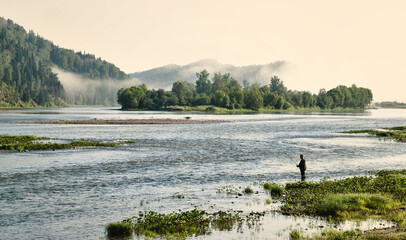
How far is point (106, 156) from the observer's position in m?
62.6

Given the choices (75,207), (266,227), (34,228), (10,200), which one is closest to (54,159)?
(10,200)

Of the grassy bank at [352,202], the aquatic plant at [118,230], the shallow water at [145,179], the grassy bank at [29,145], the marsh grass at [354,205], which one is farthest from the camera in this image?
the grassy bank at [29,145]

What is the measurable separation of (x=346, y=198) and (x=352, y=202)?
2.32 feet

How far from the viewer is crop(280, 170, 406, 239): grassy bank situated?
76.0 ft

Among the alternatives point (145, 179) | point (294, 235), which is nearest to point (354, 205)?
point (294, 235)

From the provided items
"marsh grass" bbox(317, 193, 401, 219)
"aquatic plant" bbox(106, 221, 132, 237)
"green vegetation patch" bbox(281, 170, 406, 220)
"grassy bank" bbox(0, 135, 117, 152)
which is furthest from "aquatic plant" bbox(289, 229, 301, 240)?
"grassy bank" bbox(0, 135, 117, 152)

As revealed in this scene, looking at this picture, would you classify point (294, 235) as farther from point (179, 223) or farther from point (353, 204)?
point (353, 204)

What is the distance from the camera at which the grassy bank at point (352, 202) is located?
23.2 meters

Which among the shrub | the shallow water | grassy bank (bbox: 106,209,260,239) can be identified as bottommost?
the shallow water

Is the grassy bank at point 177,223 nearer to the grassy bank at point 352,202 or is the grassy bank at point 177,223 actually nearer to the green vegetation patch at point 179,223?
the green vegetation patch at point 179,223

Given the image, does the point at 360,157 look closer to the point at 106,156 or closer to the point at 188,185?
the point at 188,185

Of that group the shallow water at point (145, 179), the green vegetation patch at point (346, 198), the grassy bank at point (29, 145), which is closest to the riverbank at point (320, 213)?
the green vegetation patch at point (346, 198)

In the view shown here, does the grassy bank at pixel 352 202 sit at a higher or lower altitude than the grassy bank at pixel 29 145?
higher

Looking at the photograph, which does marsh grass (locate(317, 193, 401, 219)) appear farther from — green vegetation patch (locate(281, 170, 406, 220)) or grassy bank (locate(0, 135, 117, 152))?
grassy bank (locate(0, 135, 117, 152))
